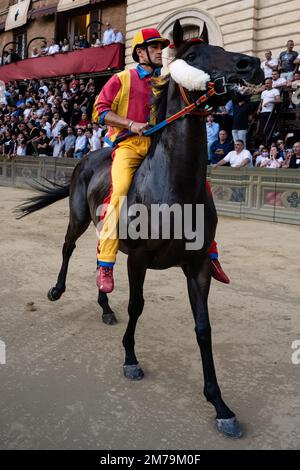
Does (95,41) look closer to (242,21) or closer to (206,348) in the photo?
(242,21)

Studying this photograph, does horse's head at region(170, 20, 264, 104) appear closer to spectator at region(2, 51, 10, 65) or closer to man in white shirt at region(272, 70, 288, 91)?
man in white shirt at region(272, 70, 288, 91)

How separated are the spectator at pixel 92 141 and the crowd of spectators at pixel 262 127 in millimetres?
3754

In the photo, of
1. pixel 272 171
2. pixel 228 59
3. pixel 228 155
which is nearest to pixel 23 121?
pixel 228 155

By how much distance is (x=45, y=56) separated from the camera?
2109 cm

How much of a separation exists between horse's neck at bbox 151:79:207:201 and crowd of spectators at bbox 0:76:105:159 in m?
11.0

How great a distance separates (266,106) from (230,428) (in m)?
9.71

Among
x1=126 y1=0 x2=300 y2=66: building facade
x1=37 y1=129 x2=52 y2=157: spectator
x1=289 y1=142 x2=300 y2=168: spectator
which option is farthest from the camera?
x1=37 y1=129 x2=52 y2=157: spectator

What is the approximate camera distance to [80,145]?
14188mm

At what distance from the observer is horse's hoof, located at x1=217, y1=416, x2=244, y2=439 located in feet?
7.61

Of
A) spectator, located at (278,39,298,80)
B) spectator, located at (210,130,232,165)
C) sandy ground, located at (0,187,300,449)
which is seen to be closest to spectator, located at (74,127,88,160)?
spectator, located at (210,130,232,165)

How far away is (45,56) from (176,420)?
2137cm

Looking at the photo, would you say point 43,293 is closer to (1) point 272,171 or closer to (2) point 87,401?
(2) point 87,401

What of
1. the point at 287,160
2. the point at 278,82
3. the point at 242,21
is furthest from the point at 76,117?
the point at 287,160
